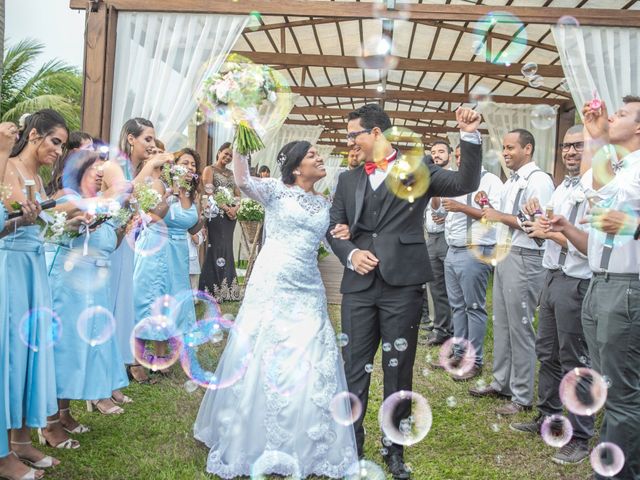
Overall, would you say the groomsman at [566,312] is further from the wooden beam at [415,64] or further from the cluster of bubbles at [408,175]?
the wooden beam at [415,64]

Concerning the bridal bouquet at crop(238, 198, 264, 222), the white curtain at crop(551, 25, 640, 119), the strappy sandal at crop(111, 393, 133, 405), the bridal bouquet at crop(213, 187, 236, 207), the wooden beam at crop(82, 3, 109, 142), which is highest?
the white curtain at crop(551, 25, 640, 119)

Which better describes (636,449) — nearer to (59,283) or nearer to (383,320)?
A: (383,320)

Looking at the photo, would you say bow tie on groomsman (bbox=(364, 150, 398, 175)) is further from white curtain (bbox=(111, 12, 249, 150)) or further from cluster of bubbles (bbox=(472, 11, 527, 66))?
cluster of bubbles (bbox=(472, 11, 527, 66))

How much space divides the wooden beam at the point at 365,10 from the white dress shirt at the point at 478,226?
7.01ft

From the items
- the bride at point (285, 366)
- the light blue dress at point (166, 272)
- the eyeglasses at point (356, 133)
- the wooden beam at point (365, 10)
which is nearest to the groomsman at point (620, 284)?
the eyeglasses at point (356, 133)

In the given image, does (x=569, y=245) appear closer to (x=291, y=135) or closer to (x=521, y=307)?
(x=521, y=307)

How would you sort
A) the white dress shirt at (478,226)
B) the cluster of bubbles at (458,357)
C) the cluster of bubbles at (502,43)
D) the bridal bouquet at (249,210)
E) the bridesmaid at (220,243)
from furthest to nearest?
the bridal bouquet at (249,210), the cluster of bubbles at (502,43), the bridesmaid at (220,243), the cluster of bubbles at (458,357), the white dress shirt at (478,226)

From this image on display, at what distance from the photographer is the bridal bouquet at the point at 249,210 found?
9711mm

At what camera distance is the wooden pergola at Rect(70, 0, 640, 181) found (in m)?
6.86

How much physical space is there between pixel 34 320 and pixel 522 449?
10.2 feet

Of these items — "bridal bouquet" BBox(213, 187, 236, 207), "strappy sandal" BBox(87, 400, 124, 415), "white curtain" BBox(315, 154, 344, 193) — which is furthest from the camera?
"white curtain" BBox(315, 154, 344, 193)

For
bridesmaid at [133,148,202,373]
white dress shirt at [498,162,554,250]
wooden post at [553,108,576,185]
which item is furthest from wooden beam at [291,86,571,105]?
white dress shirt at [498,162,554,250]

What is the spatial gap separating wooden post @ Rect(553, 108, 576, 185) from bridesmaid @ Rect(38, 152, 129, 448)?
1068 centimetres

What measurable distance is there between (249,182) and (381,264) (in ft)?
2.99
